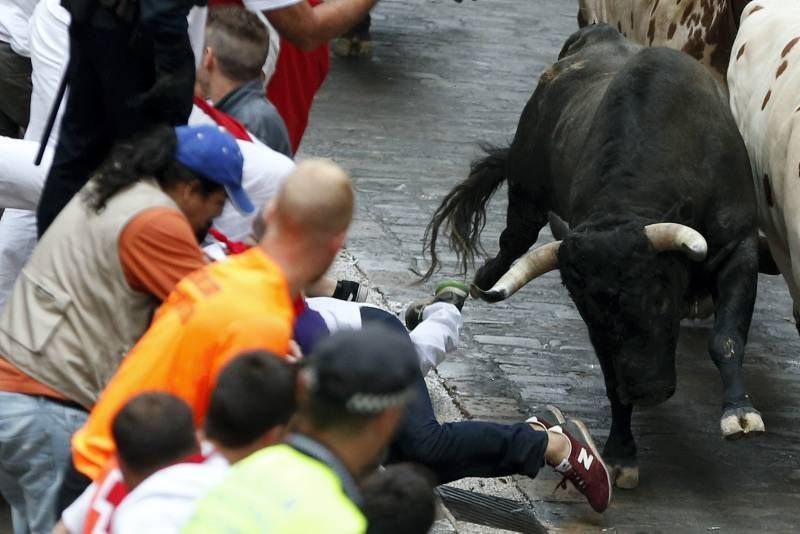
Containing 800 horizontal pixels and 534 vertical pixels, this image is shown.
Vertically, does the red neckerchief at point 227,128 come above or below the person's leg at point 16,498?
above

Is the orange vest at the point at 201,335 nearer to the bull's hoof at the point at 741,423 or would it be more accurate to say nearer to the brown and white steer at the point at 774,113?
the bull's hoof at the point at 741,423

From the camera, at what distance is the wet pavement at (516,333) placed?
6969mm

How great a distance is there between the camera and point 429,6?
51.2ft

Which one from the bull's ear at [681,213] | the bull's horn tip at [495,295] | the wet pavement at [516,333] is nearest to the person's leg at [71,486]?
the wet pavement at [516,333]

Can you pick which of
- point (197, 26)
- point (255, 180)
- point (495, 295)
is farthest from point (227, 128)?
point (495, 295)

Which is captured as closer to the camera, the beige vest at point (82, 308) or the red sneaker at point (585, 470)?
the beige vest at point (82, 308)

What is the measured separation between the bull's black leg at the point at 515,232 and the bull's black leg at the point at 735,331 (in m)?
1.70

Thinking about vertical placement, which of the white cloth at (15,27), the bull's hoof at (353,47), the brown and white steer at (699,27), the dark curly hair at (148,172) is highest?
the dark curly hair at (148,172)

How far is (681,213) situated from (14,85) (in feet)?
9.68

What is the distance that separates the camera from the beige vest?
14.7 ft

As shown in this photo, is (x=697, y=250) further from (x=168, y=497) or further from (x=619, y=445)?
(x=168, y=497)

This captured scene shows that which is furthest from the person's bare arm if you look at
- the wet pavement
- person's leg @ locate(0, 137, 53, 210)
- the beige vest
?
the wet pavement

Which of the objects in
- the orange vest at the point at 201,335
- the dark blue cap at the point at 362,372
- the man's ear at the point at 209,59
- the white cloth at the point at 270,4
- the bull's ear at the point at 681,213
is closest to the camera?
the dark blue cap at the point at 362,372

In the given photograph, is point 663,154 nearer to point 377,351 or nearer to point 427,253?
point 427,253
